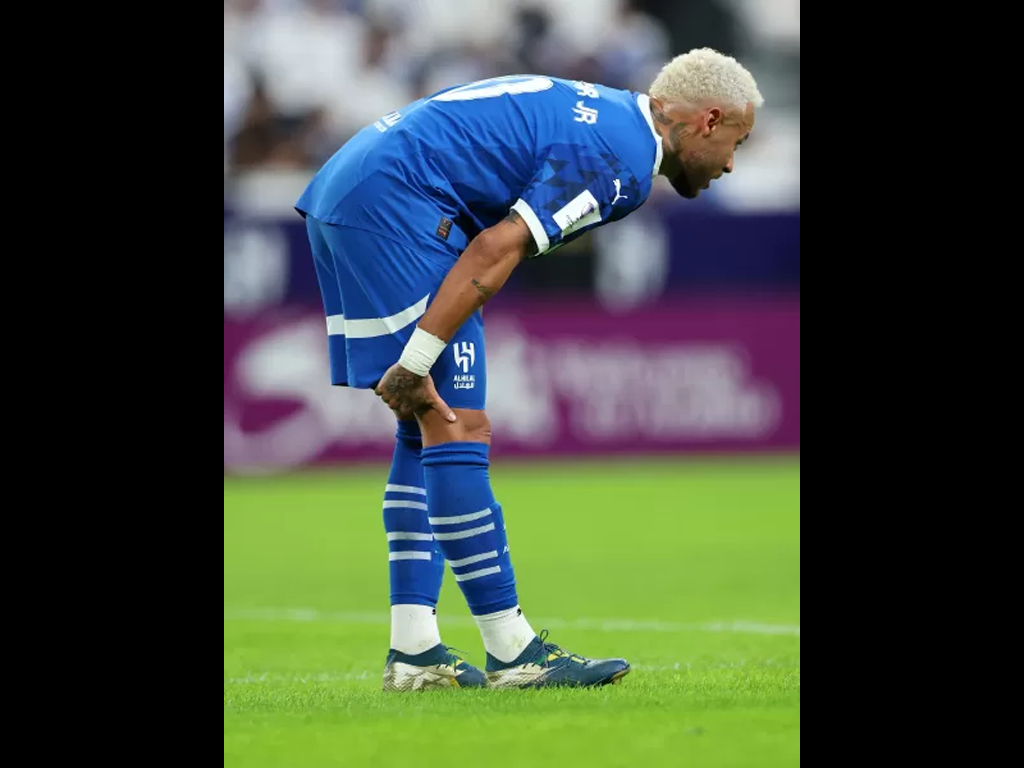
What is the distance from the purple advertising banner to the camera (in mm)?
14484

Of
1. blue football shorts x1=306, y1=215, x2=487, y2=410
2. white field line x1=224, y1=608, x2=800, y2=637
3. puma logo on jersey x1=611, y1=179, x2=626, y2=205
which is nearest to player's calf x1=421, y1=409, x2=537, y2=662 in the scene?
blue football shorts x1=306, y1=215, x2=487, y2=410

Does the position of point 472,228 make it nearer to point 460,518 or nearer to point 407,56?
point 460,518

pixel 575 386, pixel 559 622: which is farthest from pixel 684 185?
pixel 575 386

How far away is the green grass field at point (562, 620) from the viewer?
14.8 feet

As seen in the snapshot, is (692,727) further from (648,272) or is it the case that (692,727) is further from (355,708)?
(648,272)

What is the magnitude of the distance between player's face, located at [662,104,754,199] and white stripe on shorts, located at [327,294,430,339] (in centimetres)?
101

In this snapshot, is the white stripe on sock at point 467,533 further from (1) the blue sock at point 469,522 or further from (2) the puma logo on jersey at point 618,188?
(2) the puma logo on jersey at point 618,188

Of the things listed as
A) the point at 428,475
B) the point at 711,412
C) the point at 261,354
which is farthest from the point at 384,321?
the point at 711,412

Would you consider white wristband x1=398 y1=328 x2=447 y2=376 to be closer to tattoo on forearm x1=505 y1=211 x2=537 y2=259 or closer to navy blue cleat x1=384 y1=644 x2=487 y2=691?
tattoo on forearm x1=505 y1=211 x2=537 y2=259

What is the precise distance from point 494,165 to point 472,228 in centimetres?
26

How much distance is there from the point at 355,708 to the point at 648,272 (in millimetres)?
11167

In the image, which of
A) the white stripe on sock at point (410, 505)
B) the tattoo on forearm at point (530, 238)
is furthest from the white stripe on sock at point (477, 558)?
the tattoo on forearm at point (530, 238)

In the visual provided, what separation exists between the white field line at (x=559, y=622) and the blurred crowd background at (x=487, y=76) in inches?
252

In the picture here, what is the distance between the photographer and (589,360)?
15.1 m
